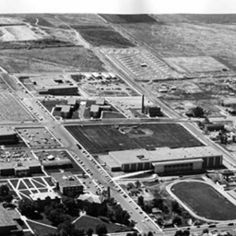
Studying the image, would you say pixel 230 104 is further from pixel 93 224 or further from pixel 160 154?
pixel 93 224

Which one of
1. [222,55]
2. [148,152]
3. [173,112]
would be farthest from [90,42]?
[148,152]

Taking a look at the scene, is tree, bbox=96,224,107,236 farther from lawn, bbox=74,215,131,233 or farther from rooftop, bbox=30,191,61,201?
rooftop, bbox=30,191,61,201

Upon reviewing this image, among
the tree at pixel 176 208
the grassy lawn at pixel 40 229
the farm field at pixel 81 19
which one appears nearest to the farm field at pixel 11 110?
the tree at pixel 176 208

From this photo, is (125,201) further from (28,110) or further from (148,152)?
(28,110)

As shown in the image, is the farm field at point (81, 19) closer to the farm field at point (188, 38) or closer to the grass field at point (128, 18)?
the grass field at point (128, 18)

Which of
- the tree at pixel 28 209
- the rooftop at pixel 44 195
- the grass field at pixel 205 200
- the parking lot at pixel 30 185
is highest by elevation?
the tree at pixel 28 209
